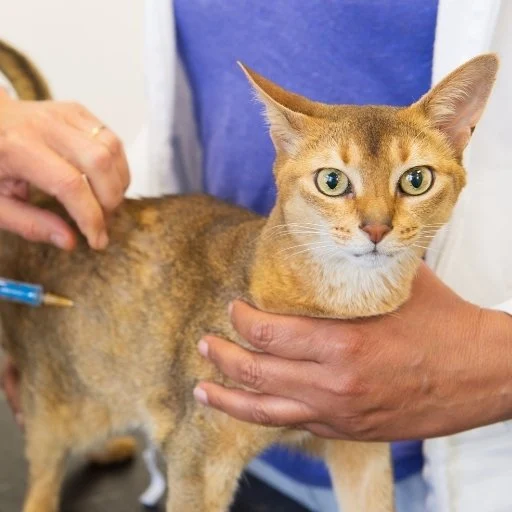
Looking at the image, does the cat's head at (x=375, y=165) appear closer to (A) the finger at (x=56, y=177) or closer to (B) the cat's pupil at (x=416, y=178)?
(B) the cat's pupil at (x=416, y=178)

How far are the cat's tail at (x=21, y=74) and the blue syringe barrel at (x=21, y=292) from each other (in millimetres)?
297

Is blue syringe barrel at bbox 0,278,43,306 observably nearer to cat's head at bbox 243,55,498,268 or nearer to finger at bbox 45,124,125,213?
finger at bbox 45,124,125,213

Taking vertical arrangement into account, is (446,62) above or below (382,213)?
above

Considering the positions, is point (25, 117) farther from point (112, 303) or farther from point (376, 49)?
point (376, 49)

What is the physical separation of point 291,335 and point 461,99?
0.28 meters

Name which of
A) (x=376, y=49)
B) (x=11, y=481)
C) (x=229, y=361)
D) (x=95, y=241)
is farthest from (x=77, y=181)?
(x=11, y=481)

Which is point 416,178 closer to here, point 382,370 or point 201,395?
point 382,370

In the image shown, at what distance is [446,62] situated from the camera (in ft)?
2.58

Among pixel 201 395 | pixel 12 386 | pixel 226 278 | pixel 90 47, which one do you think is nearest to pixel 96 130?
pixel 226 278

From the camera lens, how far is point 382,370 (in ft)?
2.32

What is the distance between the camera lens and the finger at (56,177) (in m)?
0.79

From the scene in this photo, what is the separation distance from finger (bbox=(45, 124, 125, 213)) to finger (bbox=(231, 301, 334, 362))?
251mm

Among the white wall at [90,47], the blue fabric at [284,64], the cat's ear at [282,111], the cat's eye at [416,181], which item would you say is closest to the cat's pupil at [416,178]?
the cat's eye at [416,181]

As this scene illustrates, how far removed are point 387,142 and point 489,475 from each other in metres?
0.45
